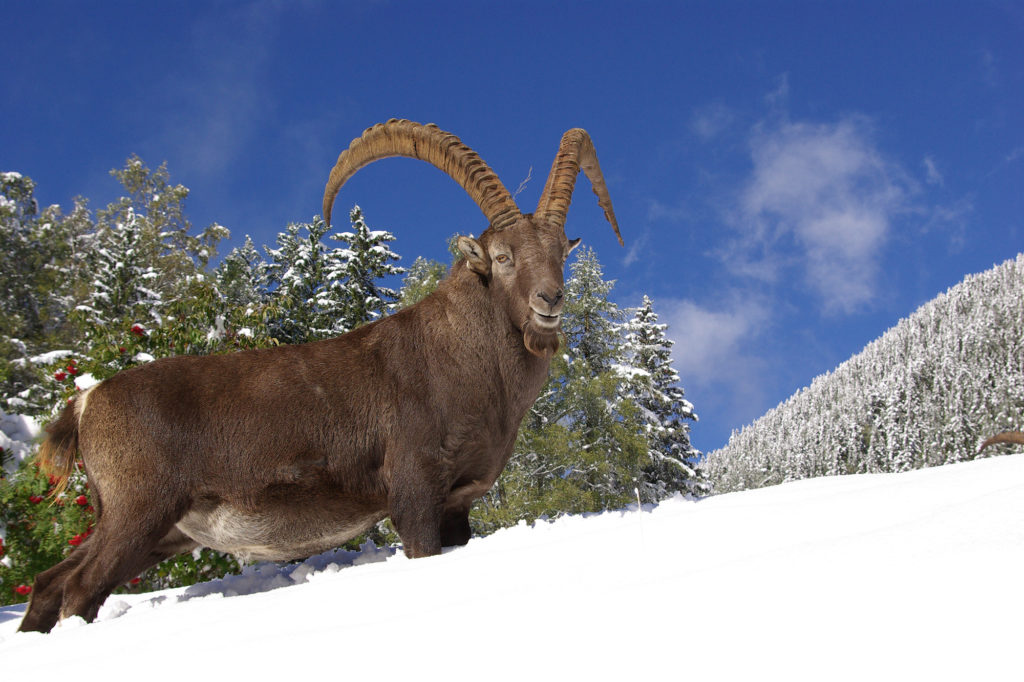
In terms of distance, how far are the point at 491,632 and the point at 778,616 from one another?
70cm

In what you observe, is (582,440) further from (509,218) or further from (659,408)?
(509,218)

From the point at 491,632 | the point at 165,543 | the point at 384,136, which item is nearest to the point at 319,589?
the point at 491,632

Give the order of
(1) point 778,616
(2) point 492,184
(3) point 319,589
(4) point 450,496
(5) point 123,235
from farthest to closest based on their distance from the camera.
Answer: (5) point 123,235 < (2) point 492,184 < (4) point 450,496 < (3) point 319,589 < (1) point 778,616

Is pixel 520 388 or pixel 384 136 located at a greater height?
pixel 384 136

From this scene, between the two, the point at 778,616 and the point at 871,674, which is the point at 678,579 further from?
the point at 871,674

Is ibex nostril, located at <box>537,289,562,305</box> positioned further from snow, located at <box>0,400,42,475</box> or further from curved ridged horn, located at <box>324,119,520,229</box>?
snow, located at <box>0,400,42,475</box>

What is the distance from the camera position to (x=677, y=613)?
1.71m

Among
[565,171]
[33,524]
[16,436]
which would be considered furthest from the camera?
[16,436]

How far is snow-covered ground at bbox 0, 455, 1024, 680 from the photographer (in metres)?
1.49

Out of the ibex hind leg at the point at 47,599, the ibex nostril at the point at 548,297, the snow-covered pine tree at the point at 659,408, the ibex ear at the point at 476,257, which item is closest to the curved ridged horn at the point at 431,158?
the ibex ear at the point at 476,257

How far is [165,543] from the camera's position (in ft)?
15.9

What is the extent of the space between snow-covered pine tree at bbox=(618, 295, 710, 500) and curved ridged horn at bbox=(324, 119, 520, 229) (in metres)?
22.6

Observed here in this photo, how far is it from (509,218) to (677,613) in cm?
366

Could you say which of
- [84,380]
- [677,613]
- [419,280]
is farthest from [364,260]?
[677,613]
